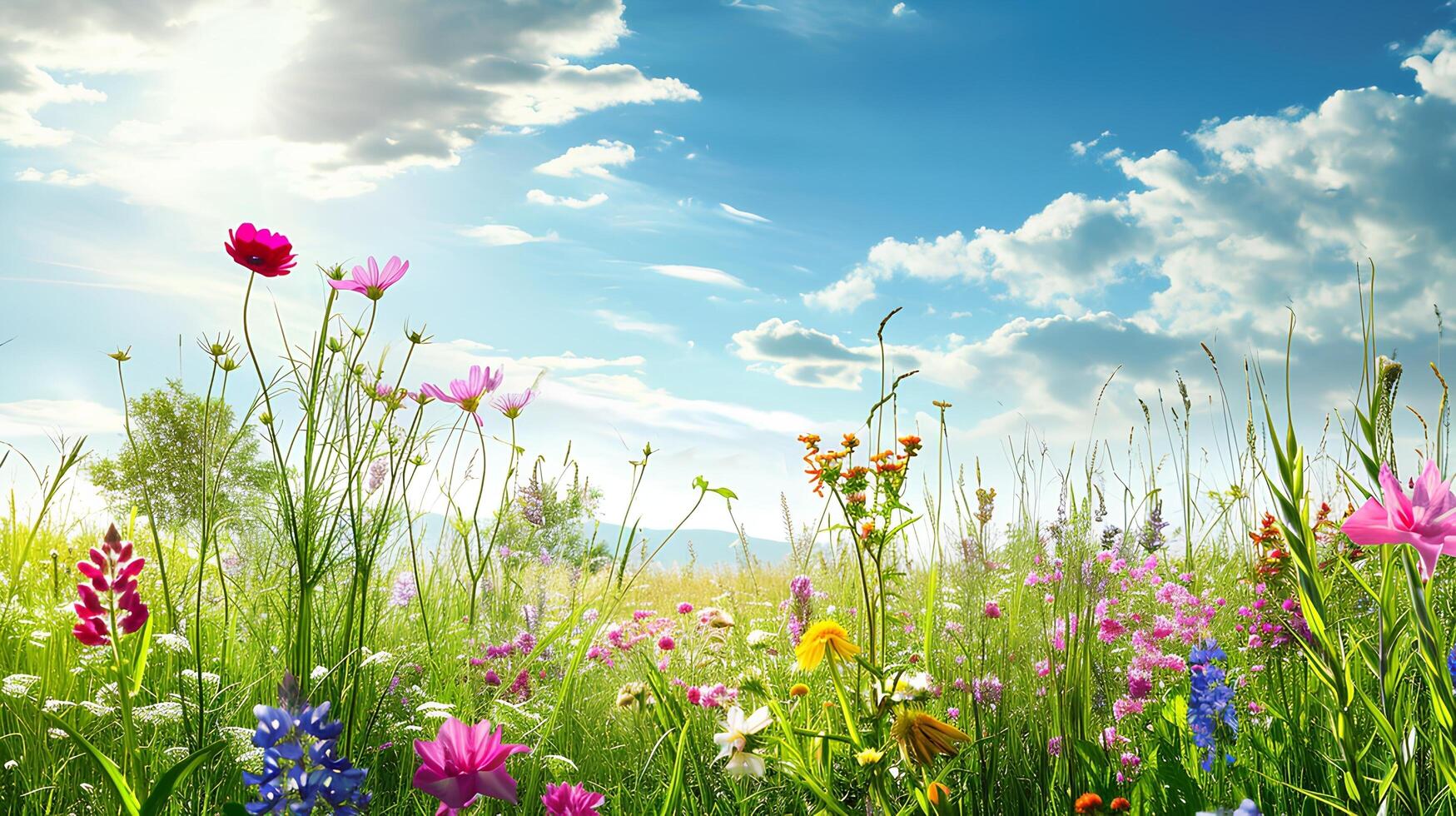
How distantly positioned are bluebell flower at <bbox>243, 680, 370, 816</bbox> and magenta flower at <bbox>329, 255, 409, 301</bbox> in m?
1.23

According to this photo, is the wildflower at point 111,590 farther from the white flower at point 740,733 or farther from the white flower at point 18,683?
the white flower at point 740,733

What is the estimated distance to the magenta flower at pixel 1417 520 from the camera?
1.02m

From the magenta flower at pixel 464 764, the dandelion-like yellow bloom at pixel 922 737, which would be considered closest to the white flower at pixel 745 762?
the dandelion-like yellow bloom at pixel 922 737

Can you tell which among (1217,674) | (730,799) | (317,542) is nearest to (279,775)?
(317,542)

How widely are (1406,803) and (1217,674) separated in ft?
2.21

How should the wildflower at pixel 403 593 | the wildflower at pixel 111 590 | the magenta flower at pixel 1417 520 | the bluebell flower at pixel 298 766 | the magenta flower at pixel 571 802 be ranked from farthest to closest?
the wildflower at pixel 403 593
the wildflower at pixel 111 590
the magenta flower at pixel 571 802
the bluebell flower at pixel 298 766
the magenta flower at pixel 1417 520

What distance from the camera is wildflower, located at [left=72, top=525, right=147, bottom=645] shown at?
1635mm

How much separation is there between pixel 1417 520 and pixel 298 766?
138cm

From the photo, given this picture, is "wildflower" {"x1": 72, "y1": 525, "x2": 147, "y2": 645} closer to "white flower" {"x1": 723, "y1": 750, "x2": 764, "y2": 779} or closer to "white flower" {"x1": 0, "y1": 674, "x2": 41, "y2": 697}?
"white flower" {"x1": 0, "y1": 674, "x2": 41, "y2": 697}

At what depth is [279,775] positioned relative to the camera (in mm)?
1155

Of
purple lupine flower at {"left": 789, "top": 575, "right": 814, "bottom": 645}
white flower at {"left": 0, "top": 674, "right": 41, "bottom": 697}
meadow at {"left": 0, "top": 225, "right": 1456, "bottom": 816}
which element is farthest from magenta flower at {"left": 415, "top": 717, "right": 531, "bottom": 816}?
purple lupine flower at {"left": 789, "top": 575, "right": 814, "bottom": 645}

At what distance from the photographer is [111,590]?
1640 millimetres

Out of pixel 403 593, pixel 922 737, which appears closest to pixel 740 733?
pixel 922 737

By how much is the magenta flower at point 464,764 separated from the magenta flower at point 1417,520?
3.42 feet
